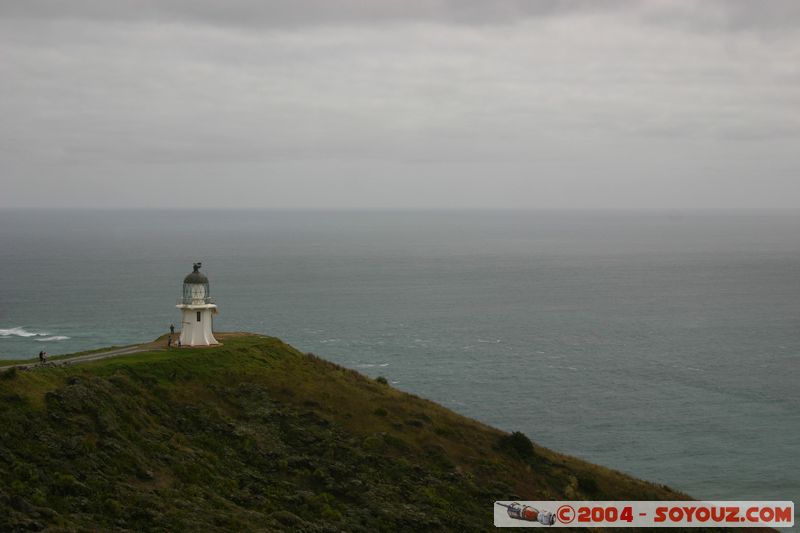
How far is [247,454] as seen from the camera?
39.1 metres

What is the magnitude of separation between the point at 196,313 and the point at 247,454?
574 inches

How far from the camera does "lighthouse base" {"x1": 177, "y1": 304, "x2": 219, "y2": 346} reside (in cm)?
5106

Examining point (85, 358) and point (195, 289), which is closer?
point (85, 358)

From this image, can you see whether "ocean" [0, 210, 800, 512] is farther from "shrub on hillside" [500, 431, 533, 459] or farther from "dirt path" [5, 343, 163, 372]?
"dirt path" [5, 343, 163, 372]

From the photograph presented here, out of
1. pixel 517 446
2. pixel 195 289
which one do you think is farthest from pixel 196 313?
pixel 517 446

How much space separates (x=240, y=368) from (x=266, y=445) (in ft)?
29.4

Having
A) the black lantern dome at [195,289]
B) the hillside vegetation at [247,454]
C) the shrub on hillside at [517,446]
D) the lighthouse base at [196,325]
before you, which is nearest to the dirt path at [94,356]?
the hillside vegetation at [247,454]

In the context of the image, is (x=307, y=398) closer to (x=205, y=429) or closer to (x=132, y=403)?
(x=205, y=429)

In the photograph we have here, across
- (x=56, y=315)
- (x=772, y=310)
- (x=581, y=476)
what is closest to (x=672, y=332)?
(x=772, y=310)

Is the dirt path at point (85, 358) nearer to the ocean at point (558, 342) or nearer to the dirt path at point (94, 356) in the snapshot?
the dirt path at point (94, 356)

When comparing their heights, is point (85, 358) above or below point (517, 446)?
above

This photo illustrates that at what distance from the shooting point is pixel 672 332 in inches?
4926

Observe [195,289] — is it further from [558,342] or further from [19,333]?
[19,333]

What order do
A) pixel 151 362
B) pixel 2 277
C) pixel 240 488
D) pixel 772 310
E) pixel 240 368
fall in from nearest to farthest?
pixel 240 488 < pixel 151 362 < pixel 240 368 < pixel 772 310 < pixel 2 277
